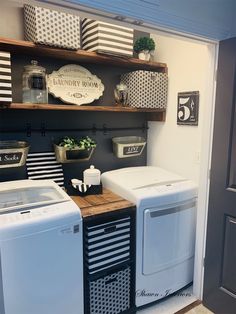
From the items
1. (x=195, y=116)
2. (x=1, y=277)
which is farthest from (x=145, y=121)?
(x=1, y=277)

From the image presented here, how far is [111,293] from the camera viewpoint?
1.81 m

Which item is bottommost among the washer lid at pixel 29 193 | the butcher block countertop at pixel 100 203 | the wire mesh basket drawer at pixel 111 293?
the wire mesh basket drawer at pixel 111 293

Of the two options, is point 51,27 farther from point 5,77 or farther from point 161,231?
point 161,231

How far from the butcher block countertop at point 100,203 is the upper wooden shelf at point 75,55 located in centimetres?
114

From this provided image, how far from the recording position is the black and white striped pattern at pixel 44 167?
2.14 metres

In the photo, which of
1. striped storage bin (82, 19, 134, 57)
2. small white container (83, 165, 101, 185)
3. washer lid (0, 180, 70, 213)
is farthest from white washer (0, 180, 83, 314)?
striped storage bin (82, 19, 134, 57)

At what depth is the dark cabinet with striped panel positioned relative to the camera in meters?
1.70

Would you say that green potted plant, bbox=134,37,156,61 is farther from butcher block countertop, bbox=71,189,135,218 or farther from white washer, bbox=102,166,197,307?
butcher block countertop, bbox=71,189,135,218

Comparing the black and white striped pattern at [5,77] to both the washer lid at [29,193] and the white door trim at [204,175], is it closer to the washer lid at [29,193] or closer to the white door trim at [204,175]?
the washer lid at [29,193]

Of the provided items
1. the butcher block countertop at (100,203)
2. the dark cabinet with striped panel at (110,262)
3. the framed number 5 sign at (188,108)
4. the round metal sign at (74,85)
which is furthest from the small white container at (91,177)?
→ the framed number 5 sign at (188,108)

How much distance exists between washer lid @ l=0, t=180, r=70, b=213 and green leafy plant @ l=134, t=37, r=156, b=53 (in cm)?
149

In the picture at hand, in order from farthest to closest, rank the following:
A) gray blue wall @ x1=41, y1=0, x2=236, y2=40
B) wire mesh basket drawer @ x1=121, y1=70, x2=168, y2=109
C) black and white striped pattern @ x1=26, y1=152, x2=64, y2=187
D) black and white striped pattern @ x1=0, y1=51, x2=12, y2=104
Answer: wire mesh basket drawer @ x1=121, y1=70, x2=168, y2=109
black and white striped pattern @ x1=26, y1=152, x2=64, y2=187
black and white striped pattern @ x1=0, y1=51, x2=12, y2=104
gray blue wall @ x1=41, y1=0, x2=236, y2=40

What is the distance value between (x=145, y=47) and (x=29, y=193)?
1650mm

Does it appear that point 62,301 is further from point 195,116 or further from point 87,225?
point 195,116
